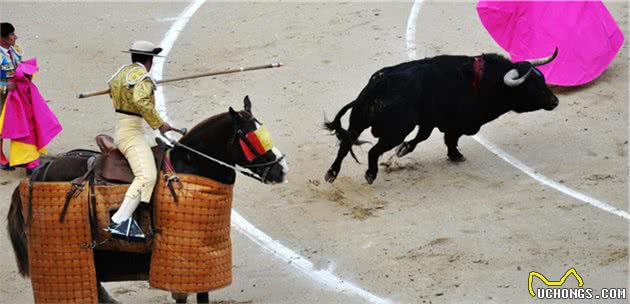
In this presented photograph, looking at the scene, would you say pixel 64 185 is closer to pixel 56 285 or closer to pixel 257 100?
pixel 56 285

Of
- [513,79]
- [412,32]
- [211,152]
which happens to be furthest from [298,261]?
[412,32]

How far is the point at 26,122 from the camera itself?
10547mm

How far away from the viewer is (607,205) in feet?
31.2

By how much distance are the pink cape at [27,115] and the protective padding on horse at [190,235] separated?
13.0ft

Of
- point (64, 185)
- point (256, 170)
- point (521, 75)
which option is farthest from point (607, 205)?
point (64, 185)

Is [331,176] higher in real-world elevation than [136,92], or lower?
lower

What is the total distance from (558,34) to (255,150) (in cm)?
686

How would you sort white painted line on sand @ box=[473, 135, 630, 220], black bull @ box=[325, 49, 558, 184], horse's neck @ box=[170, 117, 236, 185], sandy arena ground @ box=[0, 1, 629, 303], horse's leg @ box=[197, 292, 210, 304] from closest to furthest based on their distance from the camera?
horse's neck @ box=[170, 117, 236, 185]
horse's leg @ box=[197, 292, 210, 304]
sandy arena ground @ box=[0, 1, 629, 303]
white painted line on sand @ box=[473, 135, 630, 220]
black bull @ box=[325, 49, 558, 184]

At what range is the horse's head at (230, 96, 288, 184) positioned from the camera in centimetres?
700

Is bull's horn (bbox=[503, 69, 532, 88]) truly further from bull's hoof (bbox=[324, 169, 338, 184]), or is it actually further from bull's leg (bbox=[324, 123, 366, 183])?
bull's hoof (bbox=[324, 169, 338, 184])

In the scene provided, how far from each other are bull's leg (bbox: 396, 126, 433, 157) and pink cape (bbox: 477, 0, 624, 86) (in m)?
2.63

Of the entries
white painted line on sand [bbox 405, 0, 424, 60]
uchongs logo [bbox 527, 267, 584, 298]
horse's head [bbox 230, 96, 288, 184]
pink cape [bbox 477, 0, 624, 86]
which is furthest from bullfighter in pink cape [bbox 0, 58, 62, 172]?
pink cape [bbox 477, 0, 624, 86]

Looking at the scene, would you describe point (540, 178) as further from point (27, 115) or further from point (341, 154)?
point (27, 115)

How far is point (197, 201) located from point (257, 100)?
557 cm
